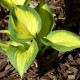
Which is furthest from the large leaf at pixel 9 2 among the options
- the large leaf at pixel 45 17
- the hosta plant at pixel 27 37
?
the large leaf at pixel 45 17

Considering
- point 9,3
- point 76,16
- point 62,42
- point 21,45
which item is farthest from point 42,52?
point 76,16

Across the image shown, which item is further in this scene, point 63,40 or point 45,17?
point 45,17

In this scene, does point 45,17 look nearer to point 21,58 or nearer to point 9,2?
point 9,2

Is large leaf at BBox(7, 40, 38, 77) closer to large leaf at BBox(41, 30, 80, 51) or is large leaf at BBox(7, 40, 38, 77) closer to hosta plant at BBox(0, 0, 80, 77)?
hosta plant at BBox(0, 0, 80, 77)

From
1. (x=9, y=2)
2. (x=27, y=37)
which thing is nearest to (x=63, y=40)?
(x=27, y=37)

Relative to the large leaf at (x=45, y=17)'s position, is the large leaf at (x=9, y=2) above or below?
above

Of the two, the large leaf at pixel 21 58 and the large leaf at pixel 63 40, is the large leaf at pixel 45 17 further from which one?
the large leaf at pixel 21 58

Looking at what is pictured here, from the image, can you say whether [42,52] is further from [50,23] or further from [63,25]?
[63,25]
